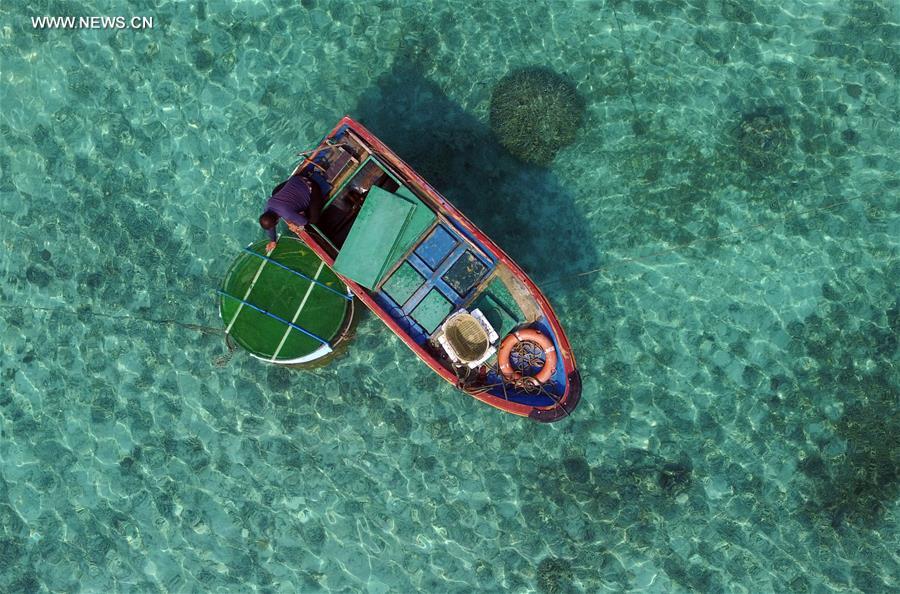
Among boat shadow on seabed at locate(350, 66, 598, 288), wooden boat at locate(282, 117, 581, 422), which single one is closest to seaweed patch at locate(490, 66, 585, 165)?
boat shadow on seabed at locate(350, 66, 598, 288)

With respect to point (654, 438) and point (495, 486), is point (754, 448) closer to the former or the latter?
point (654, 438)

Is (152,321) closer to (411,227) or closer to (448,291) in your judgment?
(411,227)

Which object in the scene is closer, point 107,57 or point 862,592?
point 862,592

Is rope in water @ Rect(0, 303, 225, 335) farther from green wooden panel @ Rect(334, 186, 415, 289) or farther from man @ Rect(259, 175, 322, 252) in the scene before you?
green wooden panel @ Rect(334, 186, 415, 289)

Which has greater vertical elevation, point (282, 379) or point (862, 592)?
point (862, 592)

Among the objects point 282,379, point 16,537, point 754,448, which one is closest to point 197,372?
point 282,379

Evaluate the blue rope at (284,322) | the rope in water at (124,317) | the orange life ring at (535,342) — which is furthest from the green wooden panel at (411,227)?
the rope in water at (124,317)

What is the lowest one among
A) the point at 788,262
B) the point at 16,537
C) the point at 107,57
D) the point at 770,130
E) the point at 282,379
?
the point at 16,537
